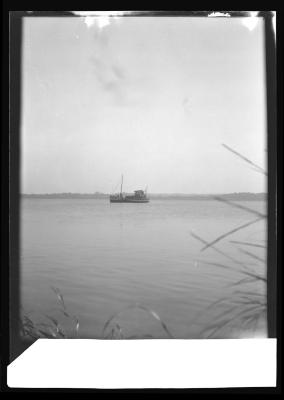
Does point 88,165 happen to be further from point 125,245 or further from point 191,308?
point 191,308

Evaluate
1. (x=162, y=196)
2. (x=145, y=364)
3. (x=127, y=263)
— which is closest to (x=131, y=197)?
(x=162, y=196)

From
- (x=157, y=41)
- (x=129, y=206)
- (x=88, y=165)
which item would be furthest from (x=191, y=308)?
(x=157, y=41)

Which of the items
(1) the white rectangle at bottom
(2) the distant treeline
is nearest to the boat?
(2) the distant treeline

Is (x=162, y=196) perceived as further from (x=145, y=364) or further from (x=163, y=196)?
(x=145, y=364)

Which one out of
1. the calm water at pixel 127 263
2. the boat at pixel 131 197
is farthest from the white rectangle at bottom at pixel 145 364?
the boat at pixel 131 197

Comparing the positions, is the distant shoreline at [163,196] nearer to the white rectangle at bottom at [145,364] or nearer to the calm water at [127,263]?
the calm water at [127,263]

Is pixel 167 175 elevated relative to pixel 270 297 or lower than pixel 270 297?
elevated

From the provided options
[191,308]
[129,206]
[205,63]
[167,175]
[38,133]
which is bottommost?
[191,308]
